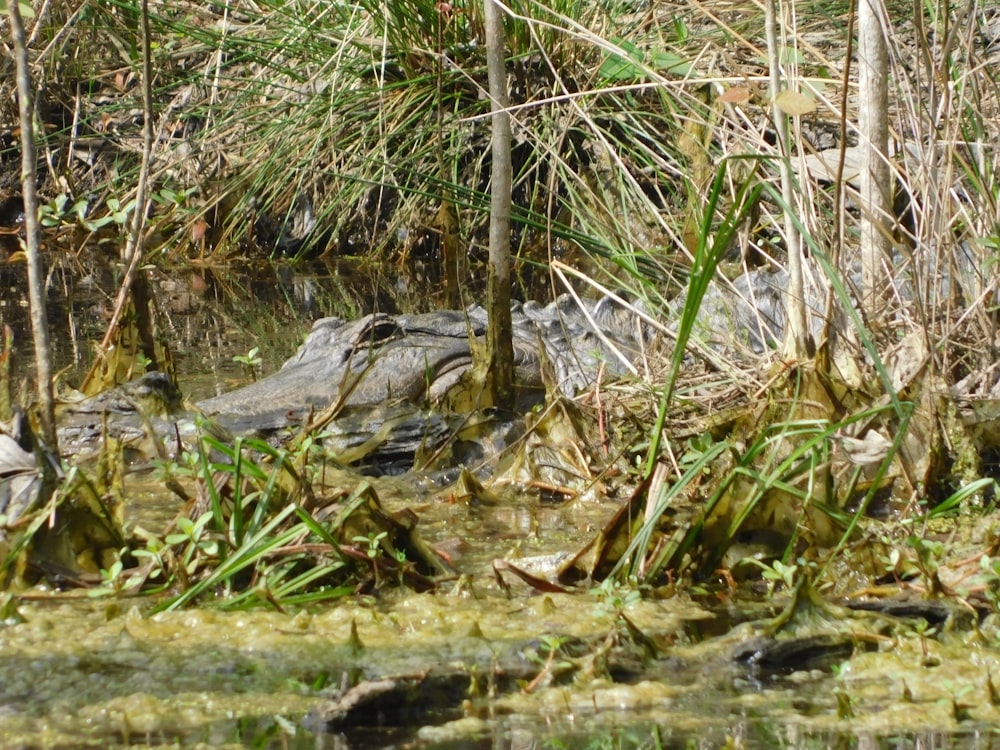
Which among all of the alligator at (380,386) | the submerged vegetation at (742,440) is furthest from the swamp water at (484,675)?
the alligator at (380,386)

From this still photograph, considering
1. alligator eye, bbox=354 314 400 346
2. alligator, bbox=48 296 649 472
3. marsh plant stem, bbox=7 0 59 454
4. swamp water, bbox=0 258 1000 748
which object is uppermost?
marsh plant stem, bbox=7 0 59 454

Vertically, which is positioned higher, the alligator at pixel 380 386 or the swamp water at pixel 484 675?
the alligator at pixel 380 386

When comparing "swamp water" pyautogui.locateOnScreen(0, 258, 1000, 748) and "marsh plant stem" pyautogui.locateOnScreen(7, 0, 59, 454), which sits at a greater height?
"marsh plant stem" pyautogui.locateOnScreen(7, 0, 59, 454)

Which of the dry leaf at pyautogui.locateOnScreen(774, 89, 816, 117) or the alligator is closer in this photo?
the dry leaf at pyautogui.locateOnScreen(774, 89, 816, 117)

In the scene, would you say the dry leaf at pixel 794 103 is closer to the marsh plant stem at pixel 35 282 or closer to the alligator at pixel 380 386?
the alligator at pixel 380 386

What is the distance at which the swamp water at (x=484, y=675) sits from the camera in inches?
71.7

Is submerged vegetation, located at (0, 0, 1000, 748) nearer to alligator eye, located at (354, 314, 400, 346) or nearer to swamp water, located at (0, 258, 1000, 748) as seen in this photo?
swamp water, located at (0, 258, 1000, 748)

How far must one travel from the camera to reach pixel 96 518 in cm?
259

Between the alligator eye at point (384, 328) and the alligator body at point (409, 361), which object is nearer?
the alligator body at point (409, 361)

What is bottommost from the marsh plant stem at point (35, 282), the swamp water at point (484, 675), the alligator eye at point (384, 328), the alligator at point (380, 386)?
the swamp water at point (484, 675)

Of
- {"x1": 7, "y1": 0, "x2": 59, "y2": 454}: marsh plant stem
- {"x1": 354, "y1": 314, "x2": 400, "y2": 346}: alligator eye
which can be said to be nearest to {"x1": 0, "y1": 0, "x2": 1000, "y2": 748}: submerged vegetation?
{"x1": 7, "y1": 0, "x2": 59, "y2": 454}: marsh plant stem

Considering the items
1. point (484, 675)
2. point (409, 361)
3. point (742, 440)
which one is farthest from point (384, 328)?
point (484, 675)

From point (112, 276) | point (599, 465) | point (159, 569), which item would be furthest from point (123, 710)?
point (112, 276)

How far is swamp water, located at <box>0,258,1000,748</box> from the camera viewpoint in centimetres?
182
